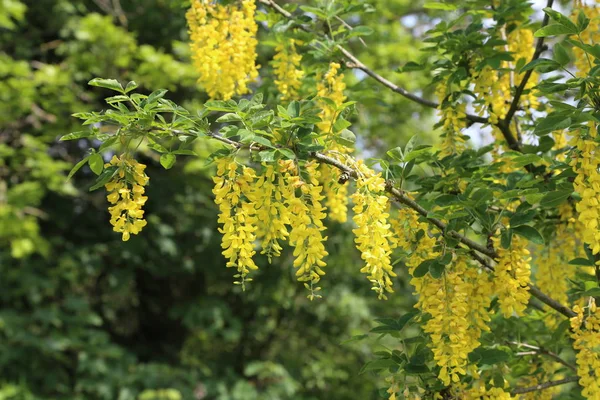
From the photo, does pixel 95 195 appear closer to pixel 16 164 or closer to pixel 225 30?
pixel 16 164

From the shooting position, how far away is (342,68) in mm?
2795

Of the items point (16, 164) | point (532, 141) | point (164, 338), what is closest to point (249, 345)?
point (164, 338)

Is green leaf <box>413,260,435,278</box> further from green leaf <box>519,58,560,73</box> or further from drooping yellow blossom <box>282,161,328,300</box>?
green leaf <box>519,58,560,73</box>

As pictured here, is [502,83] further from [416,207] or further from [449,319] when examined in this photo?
[449,319]

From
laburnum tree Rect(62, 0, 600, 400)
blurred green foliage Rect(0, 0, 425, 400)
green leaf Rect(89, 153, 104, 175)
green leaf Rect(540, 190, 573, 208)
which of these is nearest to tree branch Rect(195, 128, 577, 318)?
laburnum tree Rect(62, 0, 600, 400)

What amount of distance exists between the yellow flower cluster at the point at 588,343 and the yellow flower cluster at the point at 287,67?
1.39m

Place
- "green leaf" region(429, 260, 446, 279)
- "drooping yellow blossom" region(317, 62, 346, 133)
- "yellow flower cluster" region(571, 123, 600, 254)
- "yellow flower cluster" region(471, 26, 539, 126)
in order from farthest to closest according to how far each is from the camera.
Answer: "yellow flower cluster" region(471, 26, 539, 126)
"drooping yellow blossom" region(317, 62, 346, 133)
"green leaf" region(429, 260, 446, 279)
"yellow flower cluster" region(571, 123, 600, 254)

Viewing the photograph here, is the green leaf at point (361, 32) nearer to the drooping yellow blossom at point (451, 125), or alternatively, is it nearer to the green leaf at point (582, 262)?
the drooping yellow blossom at point (451, 125)

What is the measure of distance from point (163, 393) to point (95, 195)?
7.29 ft

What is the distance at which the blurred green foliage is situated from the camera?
6.09 meters

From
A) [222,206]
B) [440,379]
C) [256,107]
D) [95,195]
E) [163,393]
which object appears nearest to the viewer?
[256,107]

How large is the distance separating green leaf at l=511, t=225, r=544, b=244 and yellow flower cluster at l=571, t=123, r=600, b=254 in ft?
0.48

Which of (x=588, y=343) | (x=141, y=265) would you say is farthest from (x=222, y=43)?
(x=141, y=265)

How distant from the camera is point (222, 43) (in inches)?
110
